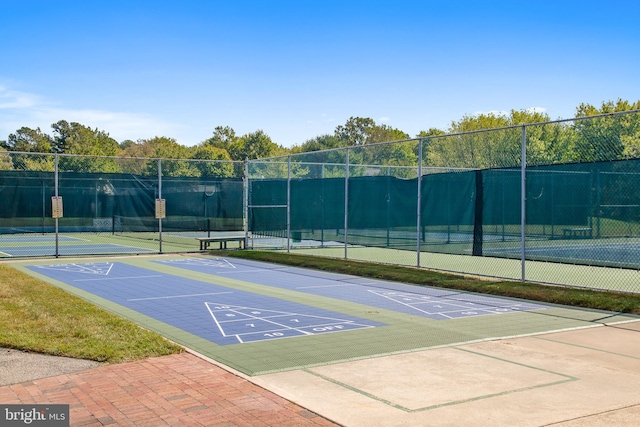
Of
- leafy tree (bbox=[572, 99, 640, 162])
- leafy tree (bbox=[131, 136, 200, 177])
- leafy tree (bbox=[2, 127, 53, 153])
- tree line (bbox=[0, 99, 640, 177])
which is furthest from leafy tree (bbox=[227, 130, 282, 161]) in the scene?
leafy tree (bbox=[572, 99, 640, 162])

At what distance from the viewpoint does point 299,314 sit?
405 inches

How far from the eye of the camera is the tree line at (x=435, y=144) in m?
33.5

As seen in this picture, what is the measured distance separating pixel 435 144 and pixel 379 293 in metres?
40.0

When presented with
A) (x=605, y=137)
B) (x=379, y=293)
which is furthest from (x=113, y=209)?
(x=605, y=137)

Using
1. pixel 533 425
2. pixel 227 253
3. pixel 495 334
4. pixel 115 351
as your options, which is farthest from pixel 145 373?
pixel 227 253

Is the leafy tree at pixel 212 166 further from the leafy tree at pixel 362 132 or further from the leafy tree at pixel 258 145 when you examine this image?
the leafy tree at pixel 362 132

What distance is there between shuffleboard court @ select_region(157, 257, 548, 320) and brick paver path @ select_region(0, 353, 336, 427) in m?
4.55

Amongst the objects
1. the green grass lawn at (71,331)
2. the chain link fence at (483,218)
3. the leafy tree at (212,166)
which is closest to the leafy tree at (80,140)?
the leafy tree at (212,166)

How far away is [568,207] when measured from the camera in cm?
1494

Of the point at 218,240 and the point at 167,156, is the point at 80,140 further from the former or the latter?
the point at 218,240

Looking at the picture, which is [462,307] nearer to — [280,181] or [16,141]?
[280,181]

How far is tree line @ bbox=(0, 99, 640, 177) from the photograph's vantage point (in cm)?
3347

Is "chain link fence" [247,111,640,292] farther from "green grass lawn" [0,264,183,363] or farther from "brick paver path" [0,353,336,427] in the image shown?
"brick paver path" [0,353,336,427]

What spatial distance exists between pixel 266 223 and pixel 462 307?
Answer: 40.7 feet
